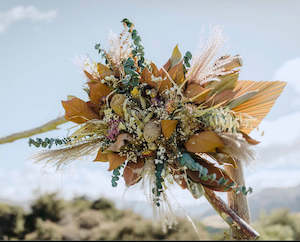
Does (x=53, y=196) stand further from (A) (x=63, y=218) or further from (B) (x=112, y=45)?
(B) (x=112, y=45)

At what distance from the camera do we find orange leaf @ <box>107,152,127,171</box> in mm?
830

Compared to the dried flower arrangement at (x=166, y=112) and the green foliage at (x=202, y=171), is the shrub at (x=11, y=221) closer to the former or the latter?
the dried flower arrangement at (x=166, y=112)

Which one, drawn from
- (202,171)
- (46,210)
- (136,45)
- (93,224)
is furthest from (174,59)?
(46,210)

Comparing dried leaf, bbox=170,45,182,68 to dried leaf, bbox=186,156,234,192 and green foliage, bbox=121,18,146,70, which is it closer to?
green foliage, bbox=121,18,146,70

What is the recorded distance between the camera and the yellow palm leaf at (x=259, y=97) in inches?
33.0

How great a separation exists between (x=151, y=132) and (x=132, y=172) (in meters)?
0.13

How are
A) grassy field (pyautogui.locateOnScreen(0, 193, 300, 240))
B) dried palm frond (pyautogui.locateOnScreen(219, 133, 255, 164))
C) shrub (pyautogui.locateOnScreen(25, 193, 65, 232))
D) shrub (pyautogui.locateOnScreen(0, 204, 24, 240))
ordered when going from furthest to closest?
shrub (pyautogui.locateOnScreen(25, 193, 65, 232)), shrub (pyautogui.locateOnScreen(0, 204, 24, 240)), grassy field (pyautogui.locateOnScreen(0, 193, 300, 240)), dried palm frond (pyautogui.locateOnScreen(219, 133, 255, 164))

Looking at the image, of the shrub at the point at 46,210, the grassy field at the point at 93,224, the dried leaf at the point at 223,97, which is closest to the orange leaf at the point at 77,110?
the dried leaf at the point at 223,97

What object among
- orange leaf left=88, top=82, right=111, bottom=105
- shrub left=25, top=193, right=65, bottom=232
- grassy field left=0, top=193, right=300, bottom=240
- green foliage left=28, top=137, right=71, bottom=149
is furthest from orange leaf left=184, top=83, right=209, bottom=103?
shrub left=25, top=193, right=65, bottom=232

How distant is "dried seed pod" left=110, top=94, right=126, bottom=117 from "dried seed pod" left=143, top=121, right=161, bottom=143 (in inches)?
3.2

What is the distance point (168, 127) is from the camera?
31.0 inches

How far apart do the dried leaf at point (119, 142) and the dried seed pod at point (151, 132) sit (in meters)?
0.05

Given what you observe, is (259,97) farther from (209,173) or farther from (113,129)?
(113,129)

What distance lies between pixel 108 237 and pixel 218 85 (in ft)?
15.1
